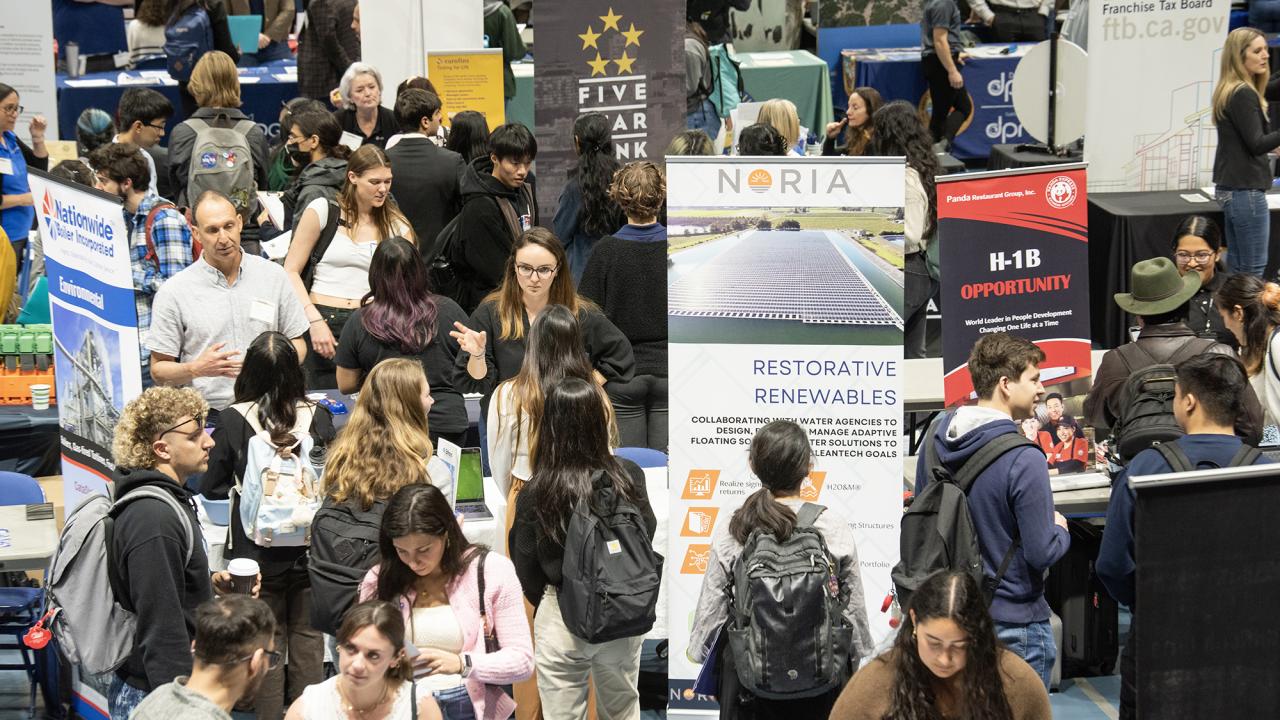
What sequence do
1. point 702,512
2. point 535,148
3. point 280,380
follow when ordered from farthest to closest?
point 535,148 < point 702,512 < point 280,380

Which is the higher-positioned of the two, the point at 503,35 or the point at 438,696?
the point at 503,35

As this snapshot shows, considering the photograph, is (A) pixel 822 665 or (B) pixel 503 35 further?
(B) pixel 503 35

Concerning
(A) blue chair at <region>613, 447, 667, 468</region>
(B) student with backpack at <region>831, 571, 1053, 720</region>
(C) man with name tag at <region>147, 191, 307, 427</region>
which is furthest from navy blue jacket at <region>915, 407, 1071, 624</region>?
(C) man with name tag at <region>147, 191, 307, 427</region>

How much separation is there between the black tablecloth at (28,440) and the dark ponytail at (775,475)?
14.3 ft

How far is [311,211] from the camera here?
691cm

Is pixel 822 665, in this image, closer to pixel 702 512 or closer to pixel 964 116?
pixel 702 512

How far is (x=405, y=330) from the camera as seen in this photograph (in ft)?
19.7

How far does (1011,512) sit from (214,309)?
10.5 feet

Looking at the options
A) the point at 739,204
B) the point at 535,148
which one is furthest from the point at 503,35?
the point at 739,204

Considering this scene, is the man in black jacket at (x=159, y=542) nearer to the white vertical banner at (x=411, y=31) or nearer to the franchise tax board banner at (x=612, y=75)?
the franchise tax board banner at (x=612, y=75)

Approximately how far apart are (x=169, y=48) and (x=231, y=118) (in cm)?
377

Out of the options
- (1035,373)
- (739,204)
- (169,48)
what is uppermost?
(169,48)

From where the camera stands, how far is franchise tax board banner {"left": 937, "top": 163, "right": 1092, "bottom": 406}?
6.46 m

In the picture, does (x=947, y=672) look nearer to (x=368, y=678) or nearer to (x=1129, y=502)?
(x=1129, y=502)
